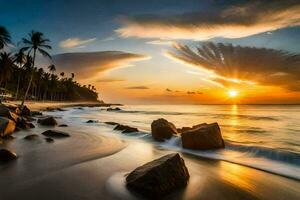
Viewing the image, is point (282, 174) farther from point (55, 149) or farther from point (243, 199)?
point (55, 149)

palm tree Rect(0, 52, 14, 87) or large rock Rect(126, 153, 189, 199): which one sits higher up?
palm tree Rect(0, 52, 14, 87)

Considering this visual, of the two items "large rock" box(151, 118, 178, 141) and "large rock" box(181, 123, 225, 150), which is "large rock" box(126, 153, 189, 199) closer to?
"large rock" box(181, 123, 225, 150)

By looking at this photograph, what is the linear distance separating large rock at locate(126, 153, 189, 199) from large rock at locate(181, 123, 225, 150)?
5659 millimetres

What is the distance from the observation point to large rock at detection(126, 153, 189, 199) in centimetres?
567

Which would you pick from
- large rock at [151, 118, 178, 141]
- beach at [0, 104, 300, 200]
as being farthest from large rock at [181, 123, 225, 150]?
large rock at [151, 118, 178, 141]

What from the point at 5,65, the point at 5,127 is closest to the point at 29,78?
the point at 5,65

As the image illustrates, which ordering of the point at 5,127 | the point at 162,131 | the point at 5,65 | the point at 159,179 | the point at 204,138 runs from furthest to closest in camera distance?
1. the point at 5,65
2. the point at 162,131
3. the point at 5,127
4. the point at 204,138
5. the point at 159,179

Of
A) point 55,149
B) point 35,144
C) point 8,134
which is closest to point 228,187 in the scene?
point 55,149

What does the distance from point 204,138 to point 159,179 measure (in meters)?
6.65

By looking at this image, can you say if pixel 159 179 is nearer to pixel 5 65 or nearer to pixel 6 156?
pixel 6 156

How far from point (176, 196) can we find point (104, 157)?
4.54 m

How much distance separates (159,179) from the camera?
578 centimetres

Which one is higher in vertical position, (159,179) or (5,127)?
(5,127)

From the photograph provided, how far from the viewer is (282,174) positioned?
860 centimetres
